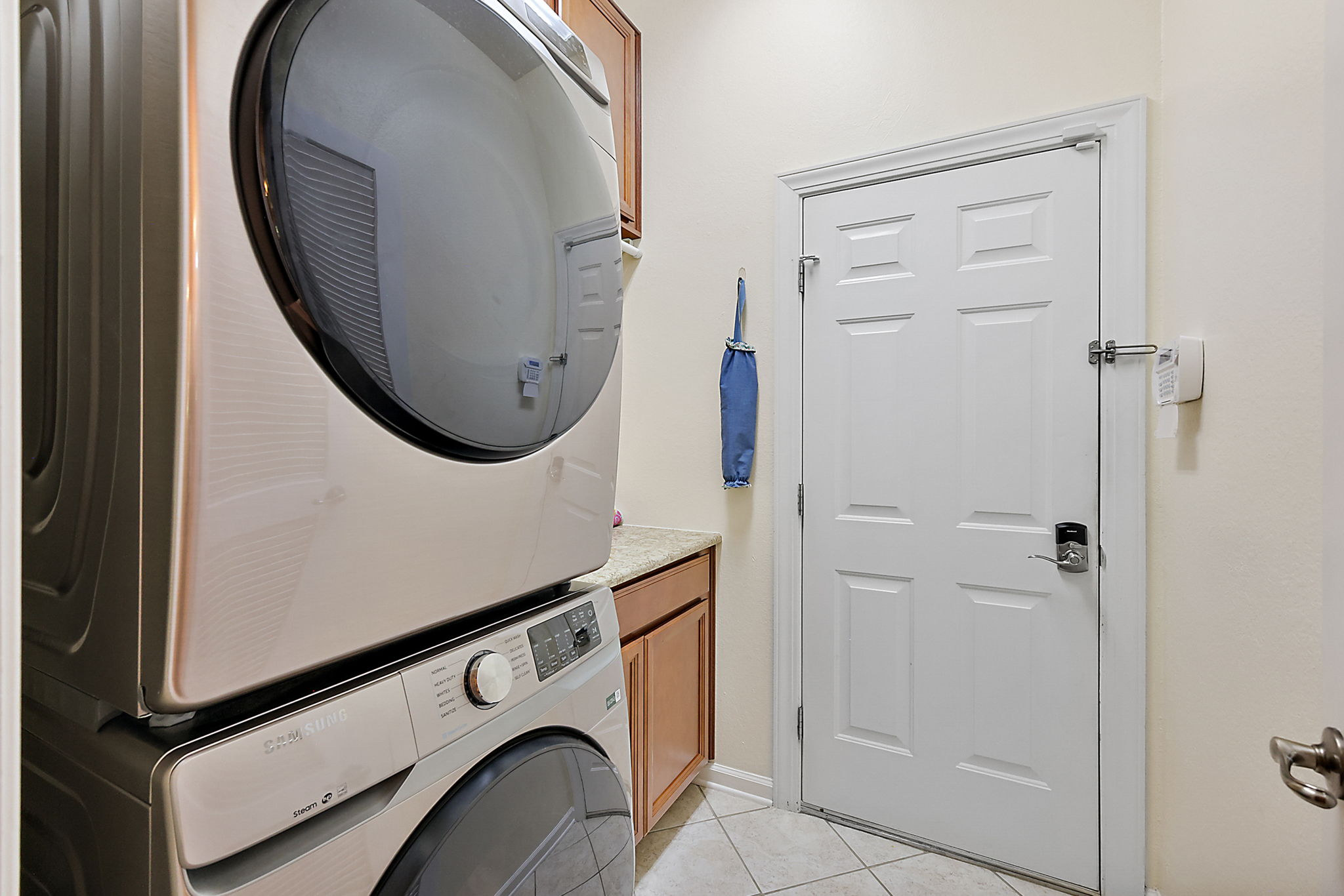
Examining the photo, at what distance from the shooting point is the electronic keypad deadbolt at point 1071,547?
169 centimetres

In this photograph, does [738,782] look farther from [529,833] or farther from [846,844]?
[529,833]

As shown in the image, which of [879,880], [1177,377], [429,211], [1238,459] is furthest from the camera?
[879,880]

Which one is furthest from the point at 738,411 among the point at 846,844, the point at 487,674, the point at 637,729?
the point at 487,674

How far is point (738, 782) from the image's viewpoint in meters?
2.14

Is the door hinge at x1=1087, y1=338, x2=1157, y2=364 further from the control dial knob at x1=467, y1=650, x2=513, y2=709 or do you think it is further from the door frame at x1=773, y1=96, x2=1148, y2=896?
the control dial knob at x1=467, y1=650, x2=513, y2=709

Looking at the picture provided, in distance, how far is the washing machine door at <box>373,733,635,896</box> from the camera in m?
0.64

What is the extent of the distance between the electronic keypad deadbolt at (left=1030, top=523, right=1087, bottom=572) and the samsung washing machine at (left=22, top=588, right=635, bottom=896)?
142 cm

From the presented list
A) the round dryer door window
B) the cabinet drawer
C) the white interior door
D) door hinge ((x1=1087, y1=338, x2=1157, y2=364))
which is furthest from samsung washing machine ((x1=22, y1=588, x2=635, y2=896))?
door hinge ((x1=1087, y1=338, x2=1157, y2=364))

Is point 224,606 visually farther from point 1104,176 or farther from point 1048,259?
point 1104,176

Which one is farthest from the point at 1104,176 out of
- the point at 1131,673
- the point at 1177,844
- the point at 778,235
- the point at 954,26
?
the point at 1177,844

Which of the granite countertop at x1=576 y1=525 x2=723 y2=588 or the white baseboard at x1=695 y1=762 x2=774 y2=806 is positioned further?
the white baseboard at x1=695 y1=762 x2=774 y2=806

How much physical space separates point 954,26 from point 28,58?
2073 millimetres

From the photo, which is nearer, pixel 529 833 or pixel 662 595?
pixel 529 833

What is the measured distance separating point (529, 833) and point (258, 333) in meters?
0.63
